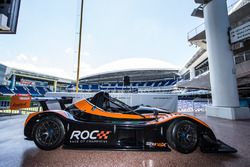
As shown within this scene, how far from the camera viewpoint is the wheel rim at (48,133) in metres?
2.15

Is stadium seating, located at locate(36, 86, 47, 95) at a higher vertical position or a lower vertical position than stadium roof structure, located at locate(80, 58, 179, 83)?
lower

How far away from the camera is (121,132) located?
2.17 m

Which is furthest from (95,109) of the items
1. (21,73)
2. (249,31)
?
(21,73)

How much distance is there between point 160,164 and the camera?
1771mm

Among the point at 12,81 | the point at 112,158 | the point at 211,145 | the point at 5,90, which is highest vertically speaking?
the point at 12,81

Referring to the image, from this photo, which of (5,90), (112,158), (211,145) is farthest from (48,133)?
(5,90)

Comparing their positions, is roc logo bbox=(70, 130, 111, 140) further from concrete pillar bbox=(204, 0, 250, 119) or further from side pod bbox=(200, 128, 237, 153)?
concrete pillar bbox=(204, 0, 250, 119)

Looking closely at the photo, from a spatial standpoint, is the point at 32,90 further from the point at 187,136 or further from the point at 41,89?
the point at 187,136

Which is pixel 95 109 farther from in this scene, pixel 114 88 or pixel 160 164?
pixel 114 88

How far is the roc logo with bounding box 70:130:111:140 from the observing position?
6.93ft

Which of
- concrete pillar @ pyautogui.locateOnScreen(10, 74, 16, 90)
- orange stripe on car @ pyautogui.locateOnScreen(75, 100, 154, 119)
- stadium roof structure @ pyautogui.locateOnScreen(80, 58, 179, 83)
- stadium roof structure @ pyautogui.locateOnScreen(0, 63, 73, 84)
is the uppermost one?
stadium roof structure @ pyautogui.locateOnScreen(80, 58, 179, 83)

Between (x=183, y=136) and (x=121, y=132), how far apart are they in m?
1.08

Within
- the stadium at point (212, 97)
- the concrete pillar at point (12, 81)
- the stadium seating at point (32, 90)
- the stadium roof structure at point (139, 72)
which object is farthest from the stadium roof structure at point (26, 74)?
the stadium at point (212, 97)

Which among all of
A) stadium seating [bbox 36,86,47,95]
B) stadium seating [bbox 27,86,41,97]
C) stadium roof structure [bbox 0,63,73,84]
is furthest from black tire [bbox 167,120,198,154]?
stadium seating [bbox 36,86,47,95]
